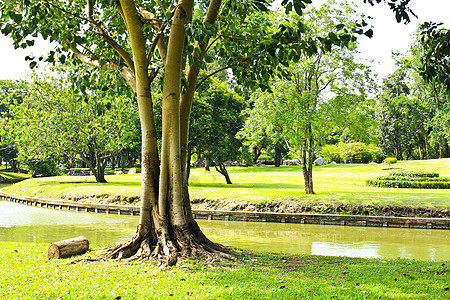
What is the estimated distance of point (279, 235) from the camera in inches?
539

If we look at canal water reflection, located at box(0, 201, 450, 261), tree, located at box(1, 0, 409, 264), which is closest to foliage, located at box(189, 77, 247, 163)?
canal water reflection, located at box(0, 201, 450, 261)

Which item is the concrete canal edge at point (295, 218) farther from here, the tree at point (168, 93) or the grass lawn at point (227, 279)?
the tree at point (168, 93)

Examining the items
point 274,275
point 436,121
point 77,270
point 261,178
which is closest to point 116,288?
point 77,270

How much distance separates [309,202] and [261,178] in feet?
55.8

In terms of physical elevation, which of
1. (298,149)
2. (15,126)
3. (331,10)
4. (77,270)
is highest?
(331,10)

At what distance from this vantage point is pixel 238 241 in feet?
41.1

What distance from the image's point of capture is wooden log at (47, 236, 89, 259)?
25.2ft

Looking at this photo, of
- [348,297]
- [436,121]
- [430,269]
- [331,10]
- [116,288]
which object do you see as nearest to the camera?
[348,297]

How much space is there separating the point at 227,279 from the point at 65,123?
79.3ft

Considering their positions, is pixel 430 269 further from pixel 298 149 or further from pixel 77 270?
pixel 298 149

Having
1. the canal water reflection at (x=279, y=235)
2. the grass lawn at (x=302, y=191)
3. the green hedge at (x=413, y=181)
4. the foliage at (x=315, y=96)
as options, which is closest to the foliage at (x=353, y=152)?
the grass lawn at (x=302, y=191)

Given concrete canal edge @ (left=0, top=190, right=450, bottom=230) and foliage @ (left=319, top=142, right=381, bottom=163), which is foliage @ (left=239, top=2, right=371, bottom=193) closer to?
concrete canal edge @ (left=0, top=190, right=450, bottom=230)

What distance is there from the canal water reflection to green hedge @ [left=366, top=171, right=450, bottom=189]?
11926mm

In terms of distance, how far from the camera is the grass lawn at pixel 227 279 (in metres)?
5.18
